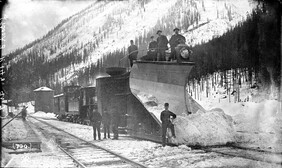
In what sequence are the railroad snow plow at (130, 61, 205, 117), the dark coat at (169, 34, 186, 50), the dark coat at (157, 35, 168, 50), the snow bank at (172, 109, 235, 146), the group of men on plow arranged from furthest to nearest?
the dark coat at (157, 35, 168, 50)
the dark coat at (169, 34, 186, 50)
the group of men on plow
the railroad snow plow at (130, 61, 205, 117)
the snow bank at (172, 109, 235, 146)

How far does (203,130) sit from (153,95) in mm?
2561

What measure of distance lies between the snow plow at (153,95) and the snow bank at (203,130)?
0.82m

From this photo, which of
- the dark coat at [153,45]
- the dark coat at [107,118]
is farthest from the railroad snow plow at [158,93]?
the dark coat at [107,118]

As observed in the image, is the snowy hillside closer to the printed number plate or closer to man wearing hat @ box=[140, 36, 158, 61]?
man wearing hat @ box=[140, 36, 158, 61]

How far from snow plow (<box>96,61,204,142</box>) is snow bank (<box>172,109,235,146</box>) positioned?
824mm

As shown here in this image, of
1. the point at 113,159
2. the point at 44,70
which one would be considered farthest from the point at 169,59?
the point at 44,70

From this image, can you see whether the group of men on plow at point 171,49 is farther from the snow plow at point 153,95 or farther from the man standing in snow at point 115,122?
the man standing in snow at point 115,122

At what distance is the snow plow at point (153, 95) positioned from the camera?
10966 mm

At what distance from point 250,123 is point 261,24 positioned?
456 cm

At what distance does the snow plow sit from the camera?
11.0 meters

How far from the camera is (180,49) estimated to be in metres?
11.2

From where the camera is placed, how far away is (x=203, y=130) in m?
9.80

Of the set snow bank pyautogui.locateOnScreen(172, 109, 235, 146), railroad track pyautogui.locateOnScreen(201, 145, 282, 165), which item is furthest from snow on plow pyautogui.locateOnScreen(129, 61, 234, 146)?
railroad track pyautogui.locateOnScreen(201, 145, 282, 165)

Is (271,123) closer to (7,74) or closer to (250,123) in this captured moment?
(250,123)
